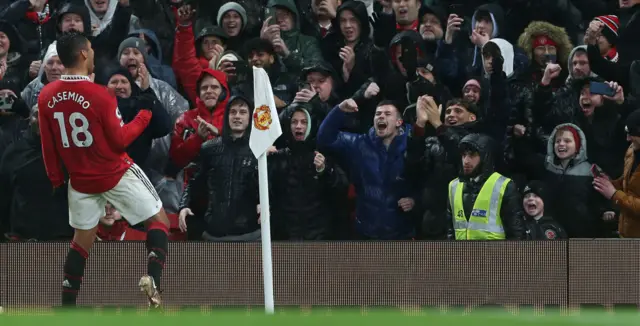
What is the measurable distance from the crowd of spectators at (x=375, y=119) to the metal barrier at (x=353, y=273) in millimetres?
166

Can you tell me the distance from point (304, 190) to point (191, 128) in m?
1.20

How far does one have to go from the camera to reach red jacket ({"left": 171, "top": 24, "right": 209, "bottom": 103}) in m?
13.5

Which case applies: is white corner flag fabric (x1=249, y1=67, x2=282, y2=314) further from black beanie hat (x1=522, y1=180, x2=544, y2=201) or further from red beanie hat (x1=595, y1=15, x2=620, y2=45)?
red beanie hat (x1=595, y1=15, x2=620, y2=45)

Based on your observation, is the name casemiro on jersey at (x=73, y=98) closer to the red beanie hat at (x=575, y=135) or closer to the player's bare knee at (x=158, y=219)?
the player's bare knee at (x=158, y=219)

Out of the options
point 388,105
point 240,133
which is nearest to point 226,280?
→ point 240,133

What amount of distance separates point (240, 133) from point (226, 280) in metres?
1.38

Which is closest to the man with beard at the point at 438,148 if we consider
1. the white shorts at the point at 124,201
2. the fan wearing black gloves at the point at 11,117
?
the white shorts at the point at 124,201

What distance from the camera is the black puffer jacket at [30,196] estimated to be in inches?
515

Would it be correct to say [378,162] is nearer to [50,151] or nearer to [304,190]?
[304,190]

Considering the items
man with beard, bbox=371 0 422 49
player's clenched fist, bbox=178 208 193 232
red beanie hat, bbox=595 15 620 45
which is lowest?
player's clenched fist, bbox=178 208 193 232

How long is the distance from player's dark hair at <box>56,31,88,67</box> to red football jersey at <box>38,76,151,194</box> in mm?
144

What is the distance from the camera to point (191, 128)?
13.0 meters

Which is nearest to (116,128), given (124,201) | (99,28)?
(124,201)

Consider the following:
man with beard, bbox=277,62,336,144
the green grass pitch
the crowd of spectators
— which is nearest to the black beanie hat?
the crowd of spectators
